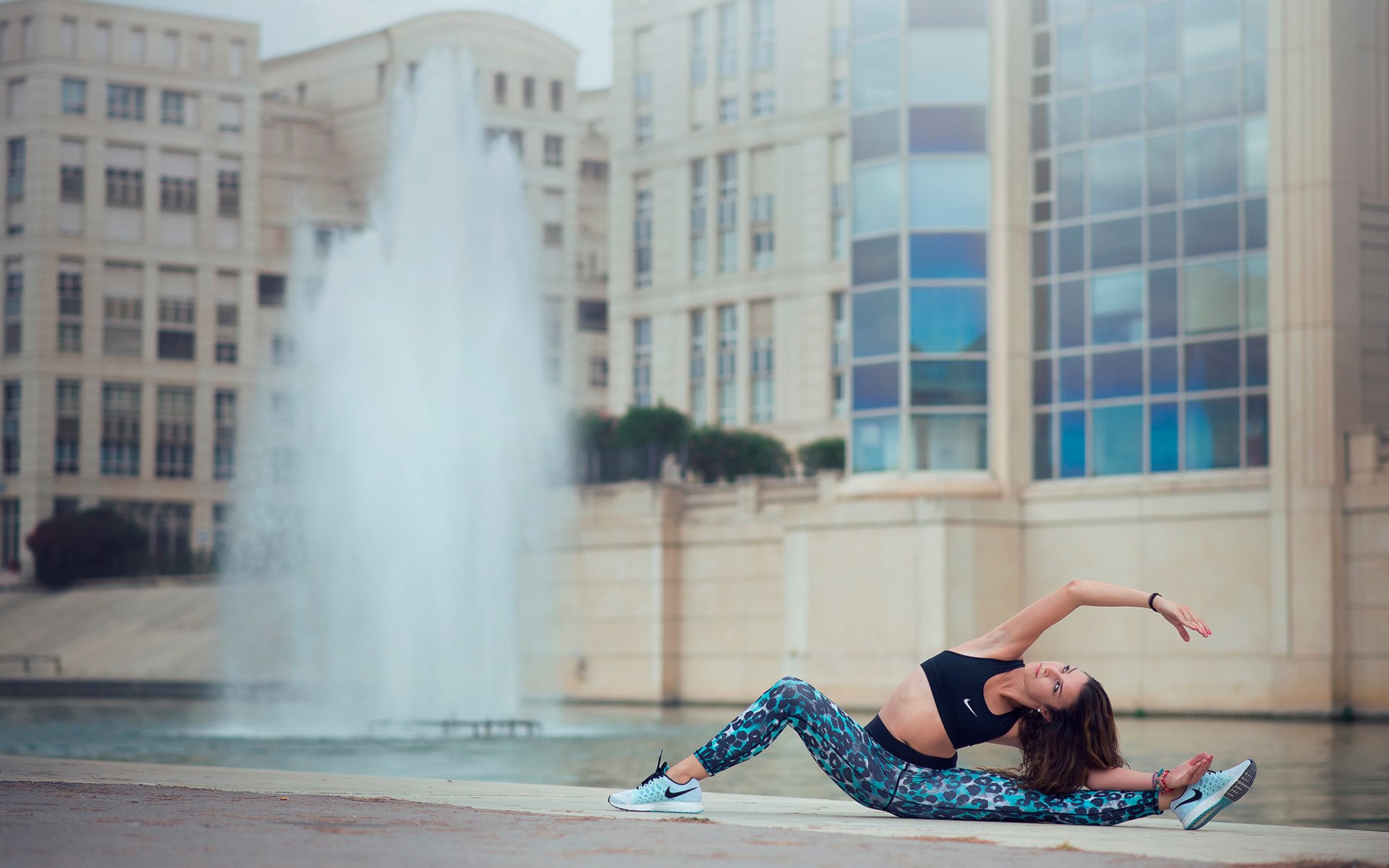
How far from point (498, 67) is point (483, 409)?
188 feet

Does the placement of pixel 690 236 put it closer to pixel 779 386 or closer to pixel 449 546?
pixel 779 386

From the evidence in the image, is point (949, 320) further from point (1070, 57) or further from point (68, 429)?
point (68, 429)

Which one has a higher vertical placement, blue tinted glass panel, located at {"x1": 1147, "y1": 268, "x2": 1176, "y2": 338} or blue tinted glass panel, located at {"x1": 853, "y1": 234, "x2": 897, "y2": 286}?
blue tinted glass panel, located at {"x1": 853, "y1": 234, "x2": 897, "y2": 286}

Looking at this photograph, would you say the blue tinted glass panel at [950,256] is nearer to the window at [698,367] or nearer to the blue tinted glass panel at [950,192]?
the blue tinted glass panel at [950,192]

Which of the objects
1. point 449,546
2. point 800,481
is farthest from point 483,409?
point 800,481

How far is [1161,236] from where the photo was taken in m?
36.1

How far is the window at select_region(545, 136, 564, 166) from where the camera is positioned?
9175cm

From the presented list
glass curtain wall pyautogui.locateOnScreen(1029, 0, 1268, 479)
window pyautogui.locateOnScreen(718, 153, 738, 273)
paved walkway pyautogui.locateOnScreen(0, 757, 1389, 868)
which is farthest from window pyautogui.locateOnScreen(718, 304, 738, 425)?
paved walkway pyautogui.locateOnScreen(0, 757, 1389, 868)

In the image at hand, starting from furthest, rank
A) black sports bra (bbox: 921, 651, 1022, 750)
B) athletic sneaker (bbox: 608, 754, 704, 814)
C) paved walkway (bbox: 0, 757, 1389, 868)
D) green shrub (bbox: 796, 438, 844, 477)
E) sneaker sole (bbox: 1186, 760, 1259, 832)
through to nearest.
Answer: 1. green shrub (bbox: 796, 438, 844, 477)
2. athletic sneaker (bbox: 608, 754, 704, 814)
3. black sports bra (bbox: 921, 651, 1022, 750)
4. sneaker sole (bbox: 1186, 760, 1259, 832)
5. paved walkway (bbox: 0, 757, 1389, 868)

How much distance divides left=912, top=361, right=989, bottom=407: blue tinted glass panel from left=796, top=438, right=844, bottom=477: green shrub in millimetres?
18643

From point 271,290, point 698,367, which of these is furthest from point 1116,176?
point 271,290

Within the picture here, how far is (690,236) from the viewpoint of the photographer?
71.9 metres

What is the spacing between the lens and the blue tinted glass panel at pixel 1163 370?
117ft

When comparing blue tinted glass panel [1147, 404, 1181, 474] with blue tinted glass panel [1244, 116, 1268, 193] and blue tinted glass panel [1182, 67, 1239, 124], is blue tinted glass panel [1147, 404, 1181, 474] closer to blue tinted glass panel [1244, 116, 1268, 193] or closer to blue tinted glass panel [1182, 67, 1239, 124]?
blue tinted glass panel [1244, 116, 1268, 193]
